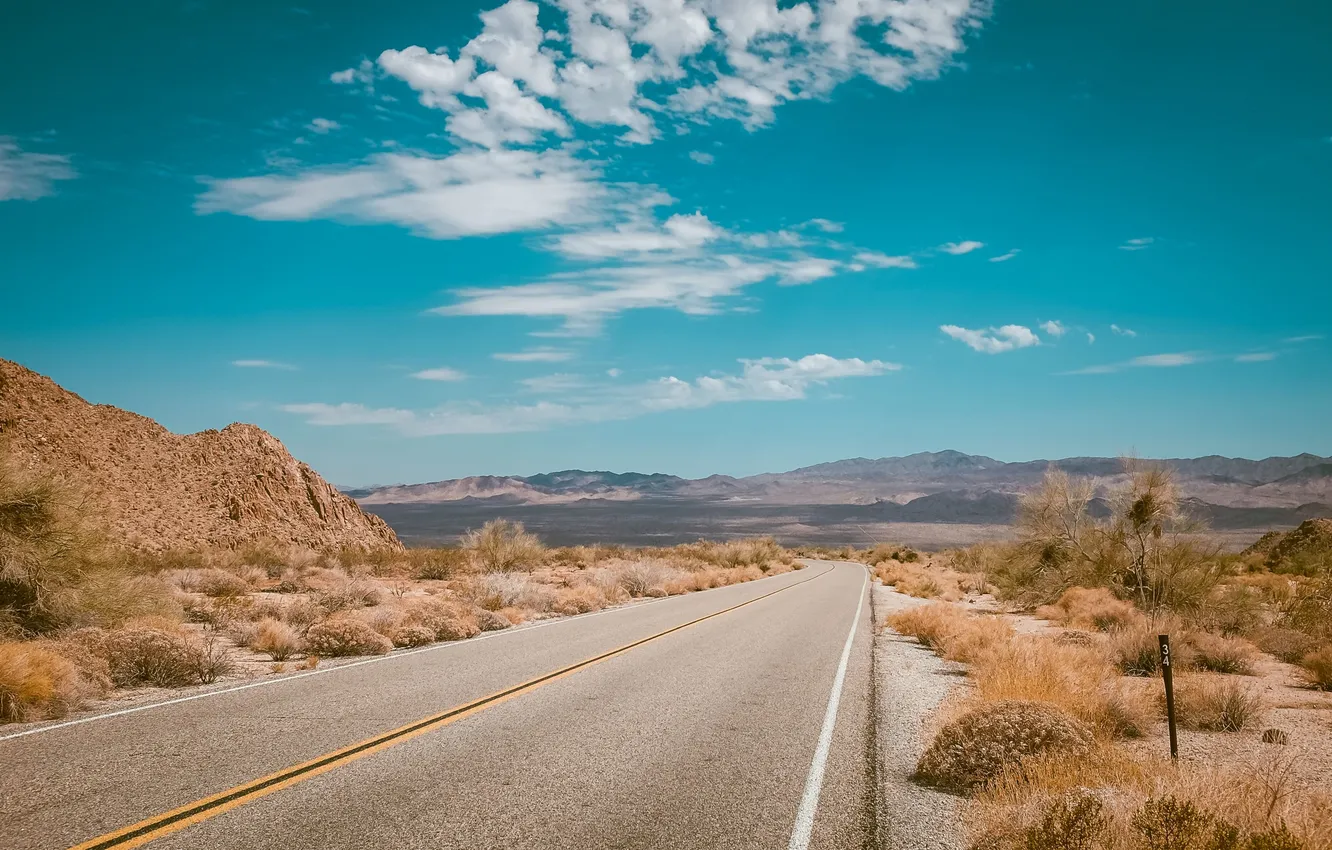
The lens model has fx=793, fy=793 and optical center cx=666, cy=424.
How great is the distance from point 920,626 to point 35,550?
17.2 meters

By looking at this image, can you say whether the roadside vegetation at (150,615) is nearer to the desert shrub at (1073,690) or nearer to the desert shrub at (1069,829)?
the desert shrub at (1069,829)

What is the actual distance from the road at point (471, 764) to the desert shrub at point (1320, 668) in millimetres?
6754

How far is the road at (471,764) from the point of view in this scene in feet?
17.2

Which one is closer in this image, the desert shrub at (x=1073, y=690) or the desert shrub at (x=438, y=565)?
the desert shrub at (x=1073, y=690)

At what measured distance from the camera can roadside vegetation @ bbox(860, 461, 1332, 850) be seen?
4.75m

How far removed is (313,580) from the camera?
1091 inches

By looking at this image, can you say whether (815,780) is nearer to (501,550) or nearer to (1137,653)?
(1137,653)

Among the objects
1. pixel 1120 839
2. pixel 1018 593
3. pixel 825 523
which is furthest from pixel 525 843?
pixel 825 523

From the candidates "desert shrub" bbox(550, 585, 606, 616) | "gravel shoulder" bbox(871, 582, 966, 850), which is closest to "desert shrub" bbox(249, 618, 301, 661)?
"desert shrub" bbox(550, 585, 606, 616)

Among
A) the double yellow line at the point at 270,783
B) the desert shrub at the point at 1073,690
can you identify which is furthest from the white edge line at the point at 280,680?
the desert shrub at the point at 1073,690

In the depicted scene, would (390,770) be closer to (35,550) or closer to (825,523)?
(35,550)

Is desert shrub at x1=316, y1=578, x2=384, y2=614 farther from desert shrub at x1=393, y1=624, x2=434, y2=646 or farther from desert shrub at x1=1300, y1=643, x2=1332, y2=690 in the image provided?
desert shrub at x1=1300, y1=643, x2=1332, y2=690

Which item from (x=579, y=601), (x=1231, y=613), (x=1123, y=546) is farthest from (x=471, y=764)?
(x=1123, y=546)

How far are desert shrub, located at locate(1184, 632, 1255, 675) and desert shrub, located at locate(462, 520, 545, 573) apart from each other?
91.3ft
